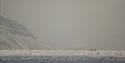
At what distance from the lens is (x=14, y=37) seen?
3480mm

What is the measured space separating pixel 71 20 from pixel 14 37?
847 millimetres

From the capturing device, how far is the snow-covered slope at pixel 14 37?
3430 mm

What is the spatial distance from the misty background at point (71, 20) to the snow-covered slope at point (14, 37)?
72 mm

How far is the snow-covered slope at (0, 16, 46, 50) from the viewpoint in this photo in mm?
3430

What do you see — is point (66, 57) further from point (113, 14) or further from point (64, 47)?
point (113, 14)

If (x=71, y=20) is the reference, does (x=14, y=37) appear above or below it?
below

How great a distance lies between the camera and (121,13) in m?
3.54

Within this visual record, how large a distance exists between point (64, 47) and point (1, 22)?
0.96m

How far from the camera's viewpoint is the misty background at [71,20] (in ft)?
11.3

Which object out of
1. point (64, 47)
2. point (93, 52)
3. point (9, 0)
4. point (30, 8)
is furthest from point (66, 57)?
point (9, 0)

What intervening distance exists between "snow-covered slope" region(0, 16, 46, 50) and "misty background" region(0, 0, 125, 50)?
7cm

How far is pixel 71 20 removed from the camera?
11.4ft

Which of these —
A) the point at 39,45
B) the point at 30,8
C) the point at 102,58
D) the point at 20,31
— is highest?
the point at 30,8

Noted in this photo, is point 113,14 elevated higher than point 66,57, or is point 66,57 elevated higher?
point 113,14
